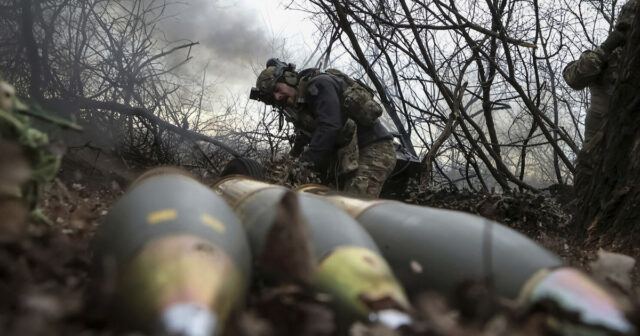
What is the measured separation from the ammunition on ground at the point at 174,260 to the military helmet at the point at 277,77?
→ 3501 mm

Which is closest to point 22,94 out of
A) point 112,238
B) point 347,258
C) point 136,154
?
point 136,154

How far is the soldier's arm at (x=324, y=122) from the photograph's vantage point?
4.48 meters

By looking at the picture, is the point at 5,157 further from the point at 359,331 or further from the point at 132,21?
the point at 132,21

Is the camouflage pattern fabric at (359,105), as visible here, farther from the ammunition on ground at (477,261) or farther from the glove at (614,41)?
the ammunition on ground at (477,261)

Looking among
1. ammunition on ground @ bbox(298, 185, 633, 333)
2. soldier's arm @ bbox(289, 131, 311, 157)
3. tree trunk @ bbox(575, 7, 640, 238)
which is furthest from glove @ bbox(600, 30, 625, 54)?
ammunition on ground @ bbox(298, 185, 633, 333)

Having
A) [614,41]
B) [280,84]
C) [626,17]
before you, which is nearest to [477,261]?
[626,17]

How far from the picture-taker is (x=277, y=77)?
191 inches

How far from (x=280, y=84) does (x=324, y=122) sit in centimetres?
64

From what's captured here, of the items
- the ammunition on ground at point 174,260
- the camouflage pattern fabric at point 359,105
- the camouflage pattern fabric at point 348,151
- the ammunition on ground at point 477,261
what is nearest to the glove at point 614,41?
the camouflage pattern fabric at point 359,105

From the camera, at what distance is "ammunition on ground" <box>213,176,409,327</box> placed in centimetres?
119

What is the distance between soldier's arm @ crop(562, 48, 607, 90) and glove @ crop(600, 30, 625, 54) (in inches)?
2.5

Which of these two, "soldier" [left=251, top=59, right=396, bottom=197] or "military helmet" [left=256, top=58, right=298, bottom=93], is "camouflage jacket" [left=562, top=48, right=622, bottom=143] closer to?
"soldier" [left=251, top=59, right=396, bottom=197]

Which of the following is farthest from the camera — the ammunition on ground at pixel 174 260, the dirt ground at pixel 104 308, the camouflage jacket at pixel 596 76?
the camouflage jacket at pixel 596 76

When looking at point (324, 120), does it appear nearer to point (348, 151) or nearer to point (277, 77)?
point (348, 151)
